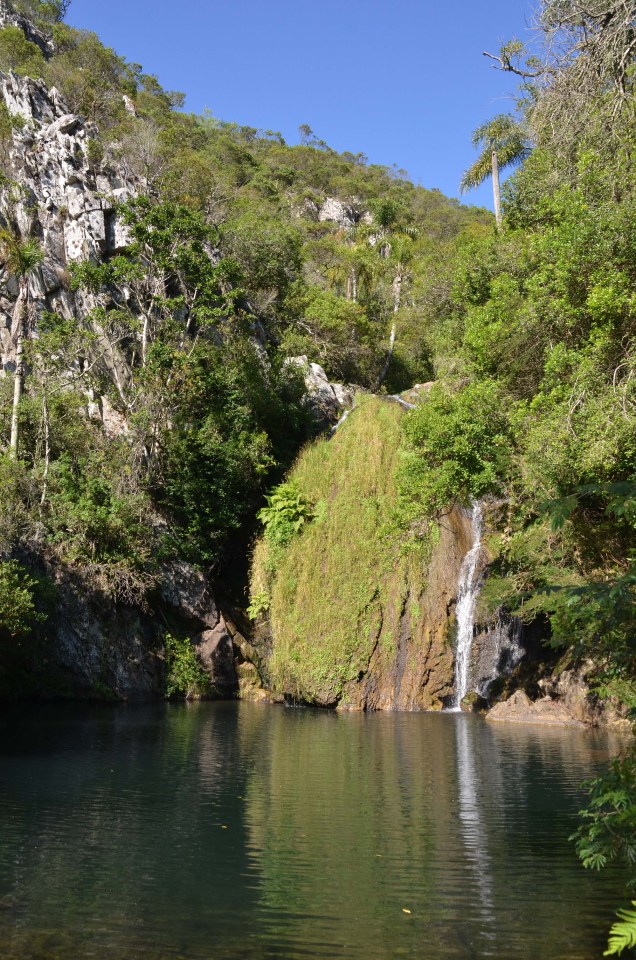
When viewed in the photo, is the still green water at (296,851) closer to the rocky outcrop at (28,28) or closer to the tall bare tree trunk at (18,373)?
the tall bare tree trunk at (18,373)

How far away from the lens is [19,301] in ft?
99.7

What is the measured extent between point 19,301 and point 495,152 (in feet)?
83.7

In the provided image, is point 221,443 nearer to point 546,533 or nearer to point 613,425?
point 546,533

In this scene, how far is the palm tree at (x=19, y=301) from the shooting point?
86.1 ft

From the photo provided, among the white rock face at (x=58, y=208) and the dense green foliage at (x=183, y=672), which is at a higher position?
the white rock face at (x=58, y=208)

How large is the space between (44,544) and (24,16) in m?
51.9

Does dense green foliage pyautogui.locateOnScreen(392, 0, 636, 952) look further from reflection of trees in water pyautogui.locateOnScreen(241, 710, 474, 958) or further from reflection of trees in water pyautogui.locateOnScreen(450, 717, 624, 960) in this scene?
reflection of trees in water pyautogui.locateOnScreen(241, 710, 474, 958)

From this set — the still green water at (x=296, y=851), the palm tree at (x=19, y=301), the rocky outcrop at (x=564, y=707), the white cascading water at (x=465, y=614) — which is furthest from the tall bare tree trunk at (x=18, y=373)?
the rocky outcrop at (x=564, y=707)

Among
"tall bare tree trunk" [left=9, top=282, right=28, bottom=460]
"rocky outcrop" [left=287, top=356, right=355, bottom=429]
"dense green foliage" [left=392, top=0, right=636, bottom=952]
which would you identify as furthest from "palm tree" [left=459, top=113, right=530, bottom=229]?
"tall bare tree trunk" [left=9, top=282, right=28, bottom=460]

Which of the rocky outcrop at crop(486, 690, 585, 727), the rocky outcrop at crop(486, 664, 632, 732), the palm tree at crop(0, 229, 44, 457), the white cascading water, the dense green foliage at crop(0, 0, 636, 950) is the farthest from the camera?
the palm tree at crop(0, 229, 44, 457)

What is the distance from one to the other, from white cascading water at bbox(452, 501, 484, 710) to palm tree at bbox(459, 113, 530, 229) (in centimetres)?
2280

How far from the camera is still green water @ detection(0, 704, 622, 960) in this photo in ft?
20.3

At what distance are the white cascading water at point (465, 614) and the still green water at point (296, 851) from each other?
21.9 feet

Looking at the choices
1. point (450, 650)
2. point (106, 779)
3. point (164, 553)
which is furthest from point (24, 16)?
point (106, 779)
